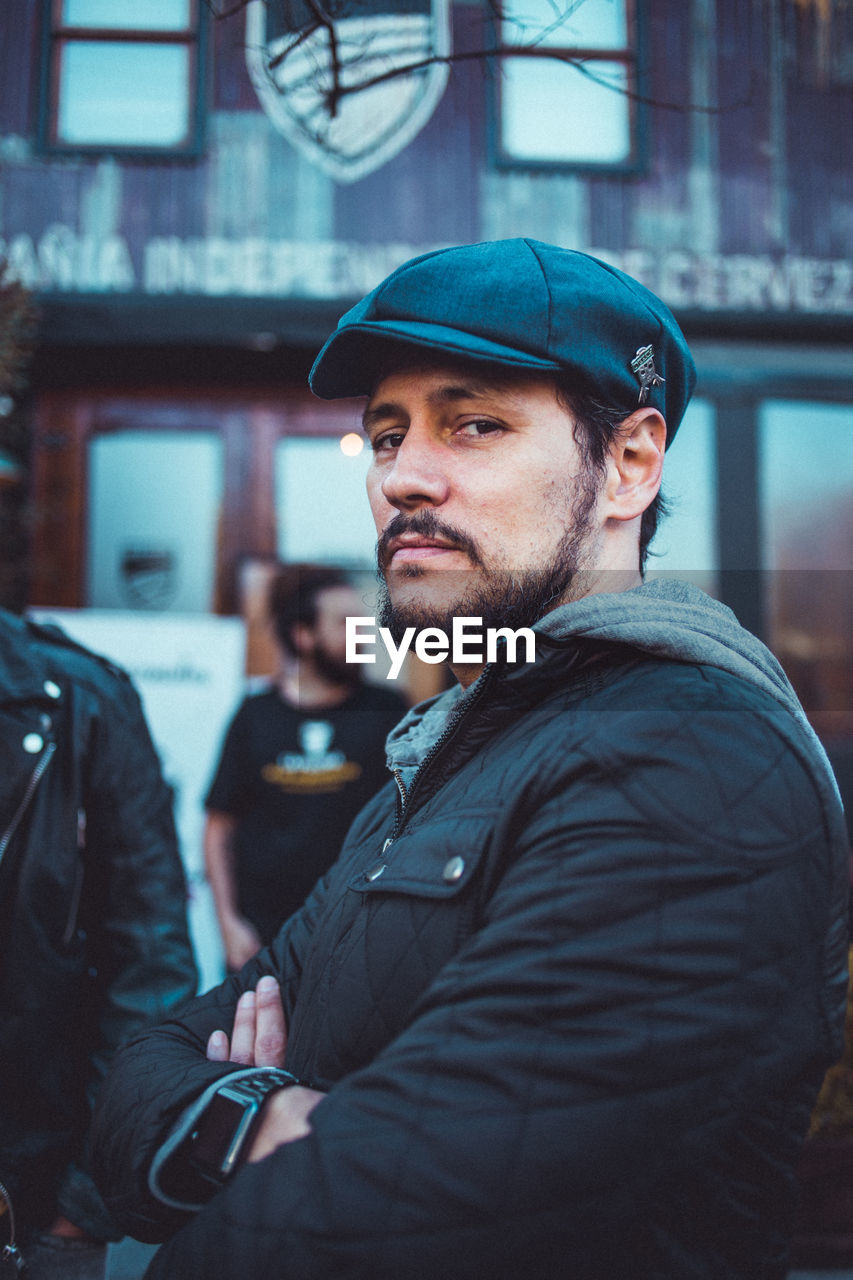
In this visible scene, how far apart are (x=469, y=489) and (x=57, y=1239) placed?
74.3 inches

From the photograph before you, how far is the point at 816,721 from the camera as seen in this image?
602cm

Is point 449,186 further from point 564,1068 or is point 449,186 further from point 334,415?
point 564,1068

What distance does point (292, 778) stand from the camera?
389cm

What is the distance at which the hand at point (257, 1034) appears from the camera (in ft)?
4.60

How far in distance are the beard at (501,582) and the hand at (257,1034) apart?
2.16 feet

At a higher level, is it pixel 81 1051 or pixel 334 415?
pixel 334 415

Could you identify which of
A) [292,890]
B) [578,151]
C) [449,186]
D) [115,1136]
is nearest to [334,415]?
[449,186]

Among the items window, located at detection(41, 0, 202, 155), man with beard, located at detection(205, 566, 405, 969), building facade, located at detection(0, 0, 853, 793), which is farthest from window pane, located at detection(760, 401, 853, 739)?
window, located at detection(41, 0, 202, 155)

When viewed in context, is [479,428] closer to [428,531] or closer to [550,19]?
[428,531]

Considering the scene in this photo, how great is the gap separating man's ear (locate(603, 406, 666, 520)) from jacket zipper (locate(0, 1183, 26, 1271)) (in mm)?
1805

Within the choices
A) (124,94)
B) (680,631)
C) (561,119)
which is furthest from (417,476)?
(124,94)

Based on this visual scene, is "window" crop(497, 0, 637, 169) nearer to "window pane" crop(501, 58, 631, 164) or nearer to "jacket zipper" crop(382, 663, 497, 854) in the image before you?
"window pane" crop(501, 58, 631, 164)

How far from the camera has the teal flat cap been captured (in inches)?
51.8

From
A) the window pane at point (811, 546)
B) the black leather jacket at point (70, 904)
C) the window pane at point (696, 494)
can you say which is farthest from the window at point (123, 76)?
the black leather jacket at point (70, 904)
